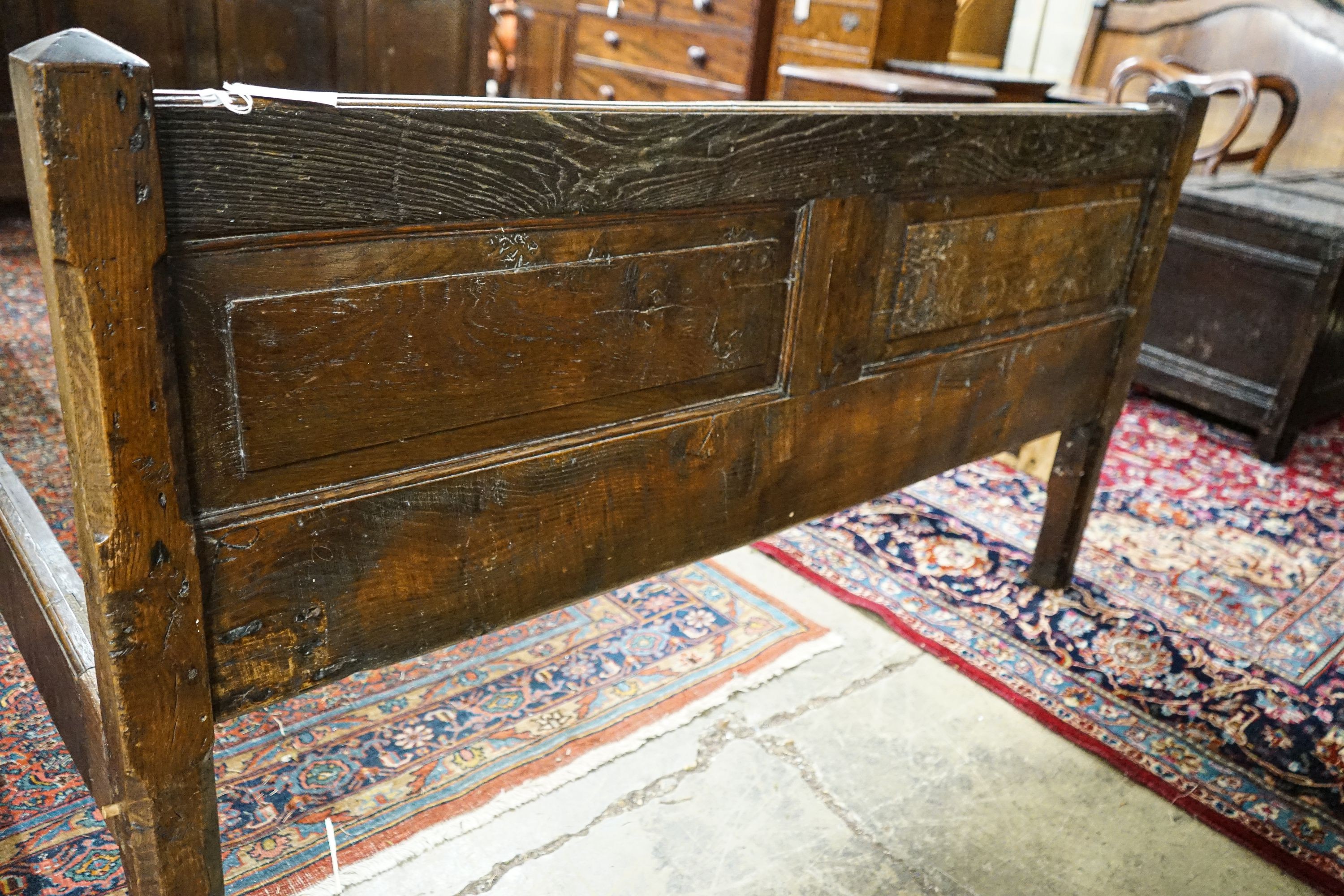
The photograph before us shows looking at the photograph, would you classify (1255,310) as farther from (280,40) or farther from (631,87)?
(631,87)

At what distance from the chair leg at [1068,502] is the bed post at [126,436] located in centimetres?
163

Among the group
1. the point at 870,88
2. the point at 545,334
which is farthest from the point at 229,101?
the point at 870,88

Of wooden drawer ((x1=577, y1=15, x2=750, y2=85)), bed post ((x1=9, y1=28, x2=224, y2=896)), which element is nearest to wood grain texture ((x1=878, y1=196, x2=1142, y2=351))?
bed post ((x1=9, y1=28, x2=224, y2=896))

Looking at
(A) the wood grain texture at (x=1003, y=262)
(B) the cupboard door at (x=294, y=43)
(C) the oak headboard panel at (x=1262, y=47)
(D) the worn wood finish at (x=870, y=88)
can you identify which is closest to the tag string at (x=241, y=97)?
(A) the wood grain texture at (x=1003, y=262)

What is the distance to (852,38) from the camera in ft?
13.7

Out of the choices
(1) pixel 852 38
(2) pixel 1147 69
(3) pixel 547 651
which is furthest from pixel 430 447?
(1) pixel 852 38

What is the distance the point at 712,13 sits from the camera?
4.62 meters

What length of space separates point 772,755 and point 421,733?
1.80 ft

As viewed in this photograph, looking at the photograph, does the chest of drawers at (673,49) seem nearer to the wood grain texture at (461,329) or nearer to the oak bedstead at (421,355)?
the oak bedstead at (421,355)

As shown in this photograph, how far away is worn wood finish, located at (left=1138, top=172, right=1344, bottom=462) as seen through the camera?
2.77 metres

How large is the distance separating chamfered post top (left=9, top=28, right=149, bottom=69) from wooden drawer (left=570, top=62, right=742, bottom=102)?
13.4 ft

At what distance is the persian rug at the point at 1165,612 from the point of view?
1673 mm

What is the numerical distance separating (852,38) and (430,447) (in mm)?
3685

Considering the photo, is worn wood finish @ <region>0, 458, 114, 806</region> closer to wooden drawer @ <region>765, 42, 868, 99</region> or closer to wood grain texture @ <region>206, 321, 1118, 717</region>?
wood grain texture @ <region>206, 321, 1118, 717</region>
